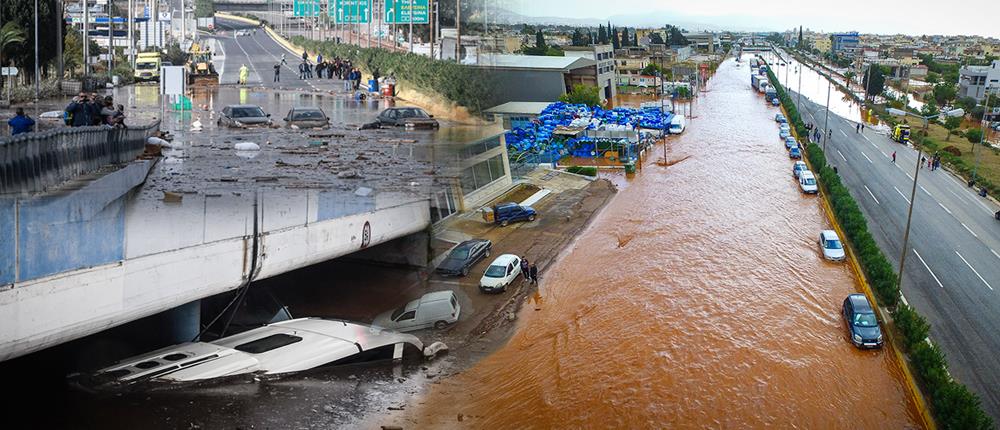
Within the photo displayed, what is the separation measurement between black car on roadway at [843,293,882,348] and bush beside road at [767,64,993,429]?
209 millimetres

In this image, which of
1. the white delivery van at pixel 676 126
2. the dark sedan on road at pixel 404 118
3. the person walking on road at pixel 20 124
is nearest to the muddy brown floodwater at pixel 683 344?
the dark sedan on road at pixel 404 118

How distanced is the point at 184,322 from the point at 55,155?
2.20 ft

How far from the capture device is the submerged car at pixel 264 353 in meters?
2.95

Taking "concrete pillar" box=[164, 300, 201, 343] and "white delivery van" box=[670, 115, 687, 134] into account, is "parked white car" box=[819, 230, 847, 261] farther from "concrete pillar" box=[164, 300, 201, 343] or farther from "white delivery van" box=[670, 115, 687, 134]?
"white delivery van" box=[670, 115, 687, 134]

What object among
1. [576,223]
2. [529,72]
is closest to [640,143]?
[529,72]

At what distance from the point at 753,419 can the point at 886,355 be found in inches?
72.9

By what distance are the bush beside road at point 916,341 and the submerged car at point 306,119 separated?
4330 millimetres

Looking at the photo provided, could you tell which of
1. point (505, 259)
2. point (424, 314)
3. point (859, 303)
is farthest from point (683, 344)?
point (424, 314)

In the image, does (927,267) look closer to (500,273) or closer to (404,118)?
(500,273)

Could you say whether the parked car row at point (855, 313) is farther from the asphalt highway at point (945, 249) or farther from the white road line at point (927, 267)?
the white road line at point (927, 267)

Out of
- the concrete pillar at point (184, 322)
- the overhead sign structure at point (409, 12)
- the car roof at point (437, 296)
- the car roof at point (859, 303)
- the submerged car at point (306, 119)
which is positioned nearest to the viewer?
the concrete pillar at point (184, 322)

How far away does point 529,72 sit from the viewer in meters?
18.3

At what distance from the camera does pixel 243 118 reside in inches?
269

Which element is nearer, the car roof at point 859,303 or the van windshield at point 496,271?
the van windshield at point 496,271
